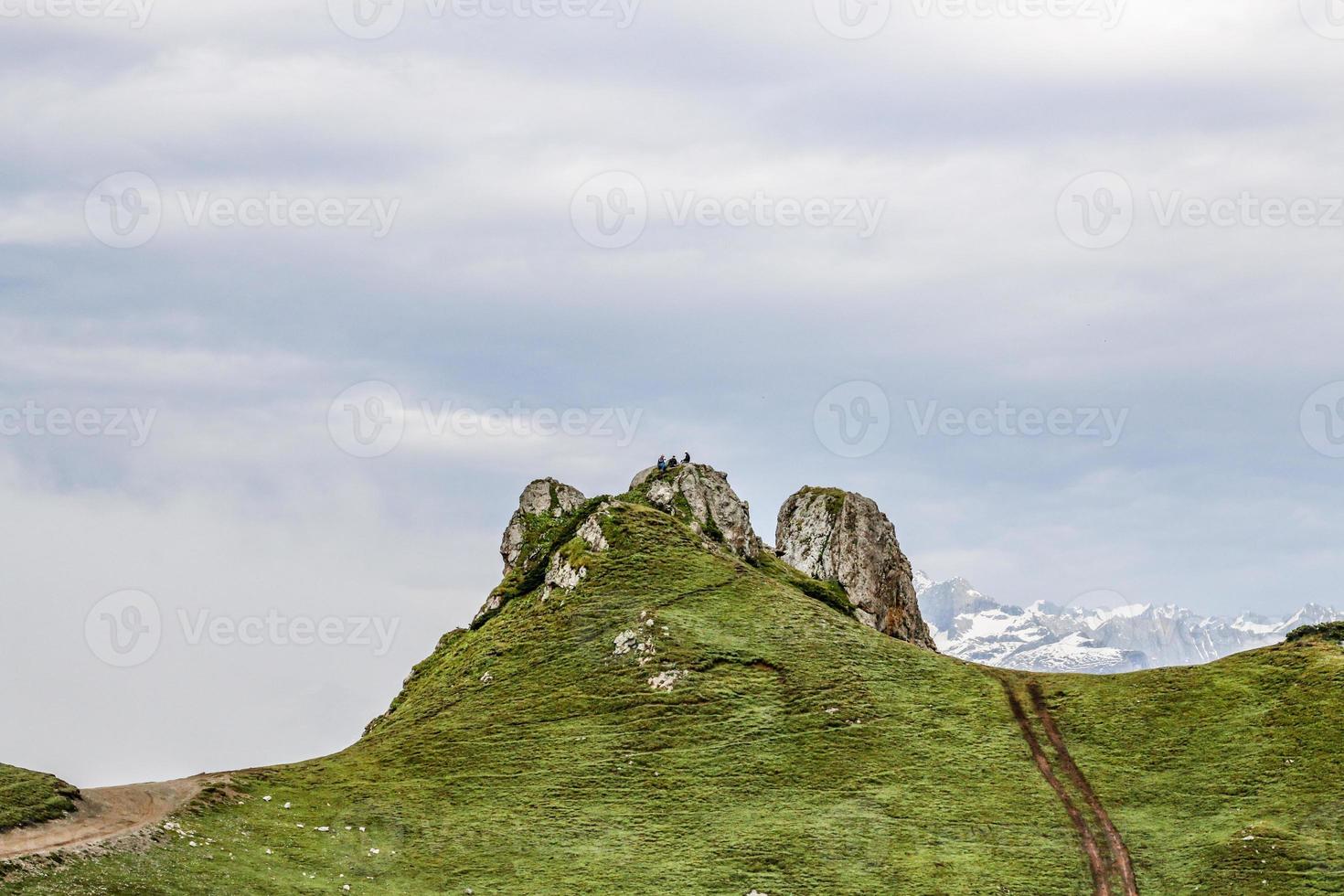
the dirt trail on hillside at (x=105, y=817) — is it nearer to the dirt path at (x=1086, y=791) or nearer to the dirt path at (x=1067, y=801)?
the dirt path at (x=1067, y=801)

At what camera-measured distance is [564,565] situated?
10944 cm

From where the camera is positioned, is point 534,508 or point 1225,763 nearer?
point 1225,763

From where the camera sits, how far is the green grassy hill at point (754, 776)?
63.0m

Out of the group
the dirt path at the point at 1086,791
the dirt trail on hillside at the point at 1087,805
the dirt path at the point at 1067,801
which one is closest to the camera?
the dirt trail on hillside at the point at 1087,805

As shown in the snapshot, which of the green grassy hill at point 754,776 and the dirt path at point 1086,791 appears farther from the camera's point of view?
the dirt path at point 1086,791

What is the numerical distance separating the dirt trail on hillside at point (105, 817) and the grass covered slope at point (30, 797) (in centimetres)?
50

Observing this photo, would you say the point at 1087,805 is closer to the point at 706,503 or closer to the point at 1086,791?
the point at 1086,791

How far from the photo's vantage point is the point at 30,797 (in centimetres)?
5966

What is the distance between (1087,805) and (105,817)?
54.2m

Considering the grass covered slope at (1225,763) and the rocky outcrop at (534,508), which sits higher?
the rocky outcrop at (534,508)

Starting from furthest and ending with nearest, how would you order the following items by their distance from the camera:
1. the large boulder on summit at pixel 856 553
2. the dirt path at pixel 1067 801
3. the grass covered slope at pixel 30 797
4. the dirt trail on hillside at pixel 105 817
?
1. the large boulder on summit at pixel 856 553
2. the dirt path at pixel 1067 801
3. the grass covered slope at pixel 30 797
4. the dirt trail on hillside at pixel 105 817

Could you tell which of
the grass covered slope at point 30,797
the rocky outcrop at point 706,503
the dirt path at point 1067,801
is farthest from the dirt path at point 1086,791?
the grass covered slope at point 30,797

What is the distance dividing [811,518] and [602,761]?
65557mm

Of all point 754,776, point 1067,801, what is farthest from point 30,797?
point 1067,801
